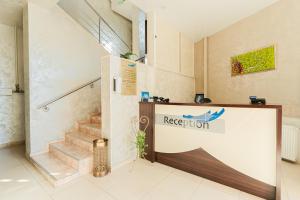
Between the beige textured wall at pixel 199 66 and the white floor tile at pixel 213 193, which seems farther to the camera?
the beige textured wall at pixel 199 66

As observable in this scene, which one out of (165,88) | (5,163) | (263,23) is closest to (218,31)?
(263,23)

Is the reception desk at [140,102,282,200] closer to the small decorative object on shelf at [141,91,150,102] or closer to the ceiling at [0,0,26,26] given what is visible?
the small decorative object on shelf at [141,91,150,102]

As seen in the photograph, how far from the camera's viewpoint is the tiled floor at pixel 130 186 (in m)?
1.93

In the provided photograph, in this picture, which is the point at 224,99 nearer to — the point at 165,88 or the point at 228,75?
the point at 228,75

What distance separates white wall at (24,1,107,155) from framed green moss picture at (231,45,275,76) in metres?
3.70

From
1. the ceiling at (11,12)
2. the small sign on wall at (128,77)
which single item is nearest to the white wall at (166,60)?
the small sign on wall at (128,77)

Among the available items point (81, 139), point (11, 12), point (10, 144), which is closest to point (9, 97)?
point (10, 144)

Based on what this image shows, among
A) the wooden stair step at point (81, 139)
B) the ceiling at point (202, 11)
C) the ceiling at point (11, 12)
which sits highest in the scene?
the ceiling at point (202, 11)

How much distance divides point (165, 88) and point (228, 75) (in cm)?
179

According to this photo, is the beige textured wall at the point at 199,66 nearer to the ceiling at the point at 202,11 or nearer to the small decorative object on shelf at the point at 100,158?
the ceiling at the point at 202,11

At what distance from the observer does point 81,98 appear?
3715mm

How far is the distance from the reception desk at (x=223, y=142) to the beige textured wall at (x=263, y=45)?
5.78ft

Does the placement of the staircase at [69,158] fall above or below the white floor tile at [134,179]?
above

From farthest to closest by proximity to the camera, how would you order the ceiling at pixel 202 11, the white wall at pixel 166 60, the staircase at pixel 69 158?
1. the white wall at pixel 166 60
2. the ceiling at pixel 202 11
3. the staircase at pixel 69 158
